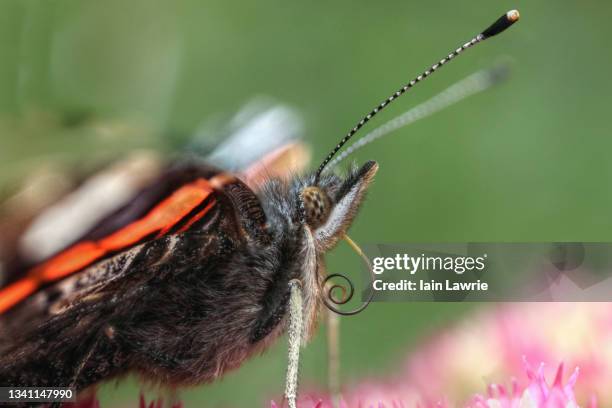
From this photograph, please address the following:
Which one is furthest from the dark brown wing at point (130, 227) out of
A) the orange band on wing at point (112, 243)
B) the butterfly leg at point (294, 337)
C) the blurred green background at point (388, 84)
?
the blurred green background at point (388, 84)

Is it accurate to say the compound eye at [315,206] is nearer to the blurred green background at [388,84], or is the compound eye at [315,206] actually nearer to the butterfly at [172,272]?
the butterfly at [172,272]

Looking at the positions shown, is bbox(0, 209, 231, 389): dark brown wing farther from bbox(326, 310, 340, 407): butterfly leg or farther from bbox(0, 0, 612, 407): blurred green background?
bbox(0, 0, 612, 407): blurred green background

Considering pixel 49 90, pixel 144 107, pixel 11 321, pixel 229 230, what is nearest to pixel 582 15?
pixel 144 107

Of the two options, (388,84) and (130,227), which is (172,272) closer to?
(130,227)

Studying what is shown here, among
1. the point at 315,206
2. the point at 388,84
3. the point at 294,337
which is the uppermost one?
the point at 388,84

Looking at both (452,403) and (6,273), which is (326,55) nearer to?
(452,403)

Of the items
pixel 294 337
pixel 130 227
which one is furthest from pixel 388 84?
pixel 130 227
